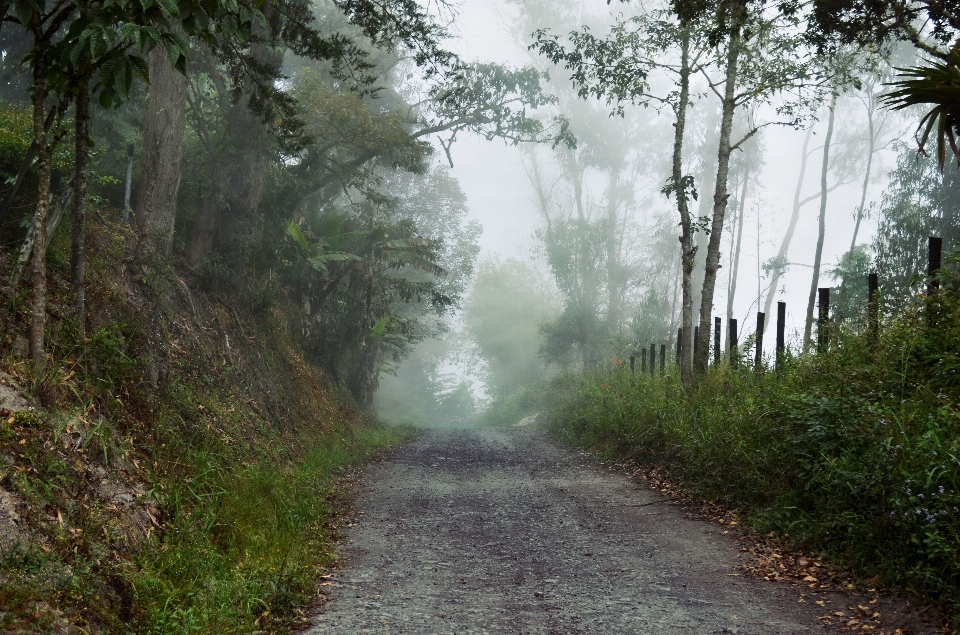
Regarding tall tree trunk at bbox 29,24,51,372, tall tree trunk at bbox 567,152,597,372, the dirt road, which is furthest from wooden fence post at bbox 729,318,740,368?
tall tree trunk at bbox 567,152,597,372

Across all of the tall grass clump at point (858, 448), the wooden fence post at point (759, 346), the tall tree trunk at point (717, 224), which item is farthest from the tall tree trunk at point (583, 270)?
the tall grass clump at point (858, 448)

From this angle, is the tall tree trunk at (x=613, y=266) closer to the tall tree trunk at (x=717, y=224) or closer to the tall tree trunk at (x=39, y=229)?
the tall tree trunk at (x=717, y=224)

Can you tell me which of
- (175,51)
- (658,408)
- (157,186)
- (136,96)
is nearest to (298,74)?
(136,96)

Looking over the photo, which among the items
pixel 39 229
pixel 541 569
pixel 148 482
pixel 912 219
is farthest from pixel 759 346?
pixel 912 219

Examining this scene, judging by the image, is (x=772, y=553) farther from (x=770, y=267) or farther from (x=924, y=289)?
(x=770, y=267)

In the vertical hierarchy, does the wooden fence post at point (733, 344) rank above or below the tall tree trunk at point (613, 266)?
below

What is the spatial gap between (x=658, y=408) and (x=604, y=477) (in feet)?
6.09

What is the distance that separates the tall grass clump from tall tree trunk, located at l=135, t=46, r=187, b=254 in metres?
8.50

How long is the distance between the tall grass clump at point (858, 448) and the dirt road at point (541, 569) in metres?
0.66

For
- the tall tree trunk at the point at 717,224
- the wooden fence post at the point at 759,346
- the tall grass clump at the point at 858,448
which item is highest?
the tall tree trunk at the point at 717,224

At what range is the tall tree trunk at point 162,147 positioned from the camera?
11.6 metres

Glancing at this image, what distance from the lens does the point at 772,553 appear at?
6418 mm

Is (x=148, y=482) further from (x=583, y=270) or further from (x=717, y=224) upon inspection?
(x=583, y=270)

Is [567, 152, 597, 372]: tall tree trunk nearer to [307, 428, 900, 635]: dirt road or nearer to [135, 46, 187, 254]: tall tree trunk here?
[135, 46, 187, 254]: tall tree trunk
